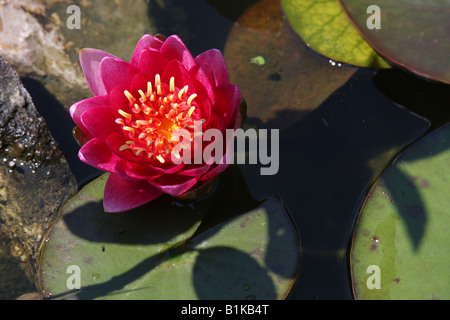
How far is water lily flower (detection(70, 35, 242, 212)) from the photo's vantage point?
2174mm

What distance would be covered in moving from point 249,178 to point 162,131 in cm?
72

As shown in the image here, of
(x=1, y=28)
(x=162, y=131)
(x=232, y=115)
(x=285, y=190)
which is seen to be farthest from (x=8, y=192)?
(x=285, y=190)

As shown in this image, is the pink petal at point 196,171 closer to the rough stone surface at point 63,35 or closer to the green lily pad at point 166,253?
the green lily pad at point 166,253

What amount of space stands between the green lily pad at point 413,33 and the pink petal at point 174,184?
148 centimetres

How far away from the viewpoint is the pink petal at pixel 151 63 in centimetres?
221

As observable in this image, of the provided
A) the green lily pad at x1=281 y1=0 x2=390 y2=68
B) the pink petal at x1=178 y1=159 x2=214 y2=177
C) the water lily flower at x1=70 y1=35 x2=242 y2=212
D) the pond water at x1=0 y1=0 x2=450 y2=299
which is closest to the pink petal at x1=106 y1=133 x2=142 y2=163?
the water lily flower at x1=70 y1=35 x2=242 y2=212

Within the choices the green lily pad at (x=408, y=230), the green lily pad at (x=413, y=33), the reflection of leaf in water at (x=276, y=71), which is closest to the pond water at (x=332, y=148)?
the reflection of leaf in water at (x=276, y=71)

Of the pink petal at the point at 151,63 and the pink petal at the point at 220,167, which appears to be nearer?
the pink petal at the point at 220,167

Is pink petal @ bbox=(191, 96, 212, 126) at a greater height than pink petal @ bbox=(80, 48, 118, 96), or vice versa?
pink petal @ bbox=(80, 48, 118, 96)

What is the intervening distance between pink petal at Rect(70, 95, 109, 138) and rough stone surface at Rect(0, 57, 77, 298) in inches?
23.5

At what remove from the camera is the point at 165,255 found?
2.32 m

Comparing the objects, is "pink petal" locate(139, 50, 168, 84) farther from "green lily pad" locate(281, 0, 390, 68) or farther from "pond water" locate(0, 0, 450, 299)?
"green lily pad" locate(281, 0, 390, 68)

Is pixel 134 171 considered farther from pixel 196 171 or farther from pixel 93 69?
pixel 93 69
